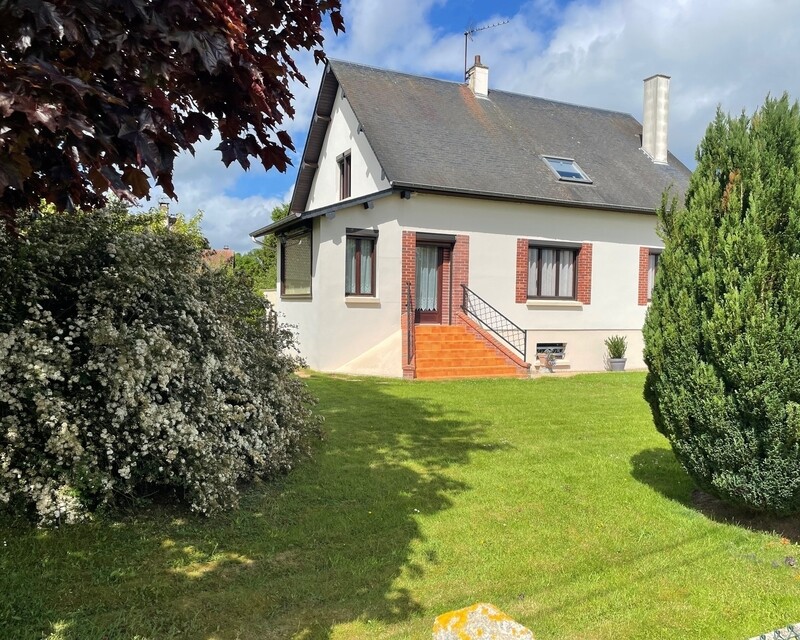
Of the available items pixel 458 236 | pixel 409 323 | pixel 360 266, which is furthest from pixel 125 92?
pixel 458 236

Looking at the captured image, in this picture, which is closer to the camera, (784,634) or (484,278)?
(784,634)

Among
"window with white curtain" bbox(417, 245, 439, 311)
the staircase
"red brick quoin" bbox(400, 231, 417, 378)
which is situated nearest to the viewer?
the staircase

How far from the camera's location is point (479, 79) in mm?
18125

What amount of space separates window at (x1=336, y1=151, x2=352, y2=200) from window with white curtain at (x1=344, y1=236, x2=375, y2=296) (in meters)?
2.95

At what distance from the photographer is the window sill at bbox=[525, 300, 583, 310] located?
597 inches

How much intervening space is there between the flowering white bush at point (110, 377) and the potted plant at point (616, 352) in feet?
38.9

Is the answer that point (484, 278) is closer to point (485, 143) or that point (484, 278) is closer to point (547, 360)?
point (547, 360)

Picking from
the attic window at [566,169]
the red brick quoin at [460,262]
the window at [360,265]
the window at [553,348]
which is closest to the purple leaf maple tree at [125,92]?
the window at [360,265]

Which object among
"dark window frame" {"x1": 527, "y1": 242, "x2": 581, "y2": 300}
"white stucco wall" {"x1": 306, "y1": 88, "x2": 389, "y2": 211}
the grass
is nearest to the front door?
"white stucco wall" {"x1": 306, "y1": 88, "x2": 389, "y2": 211}

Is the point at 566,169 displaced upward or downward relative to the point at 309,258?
upward

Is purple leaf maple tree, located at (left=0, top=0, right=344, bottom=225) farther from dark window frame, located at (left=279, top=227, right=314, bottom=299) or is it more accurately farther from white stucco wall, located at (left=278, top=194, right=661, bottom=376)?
dark window frame, located at (left=279, top=227, right=314, bottom=299)

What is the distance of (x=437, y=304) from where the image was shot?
14.7 meters

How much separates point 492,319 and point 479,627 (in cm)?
1272

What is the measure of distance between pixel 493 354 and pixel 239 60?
38.1 feet
